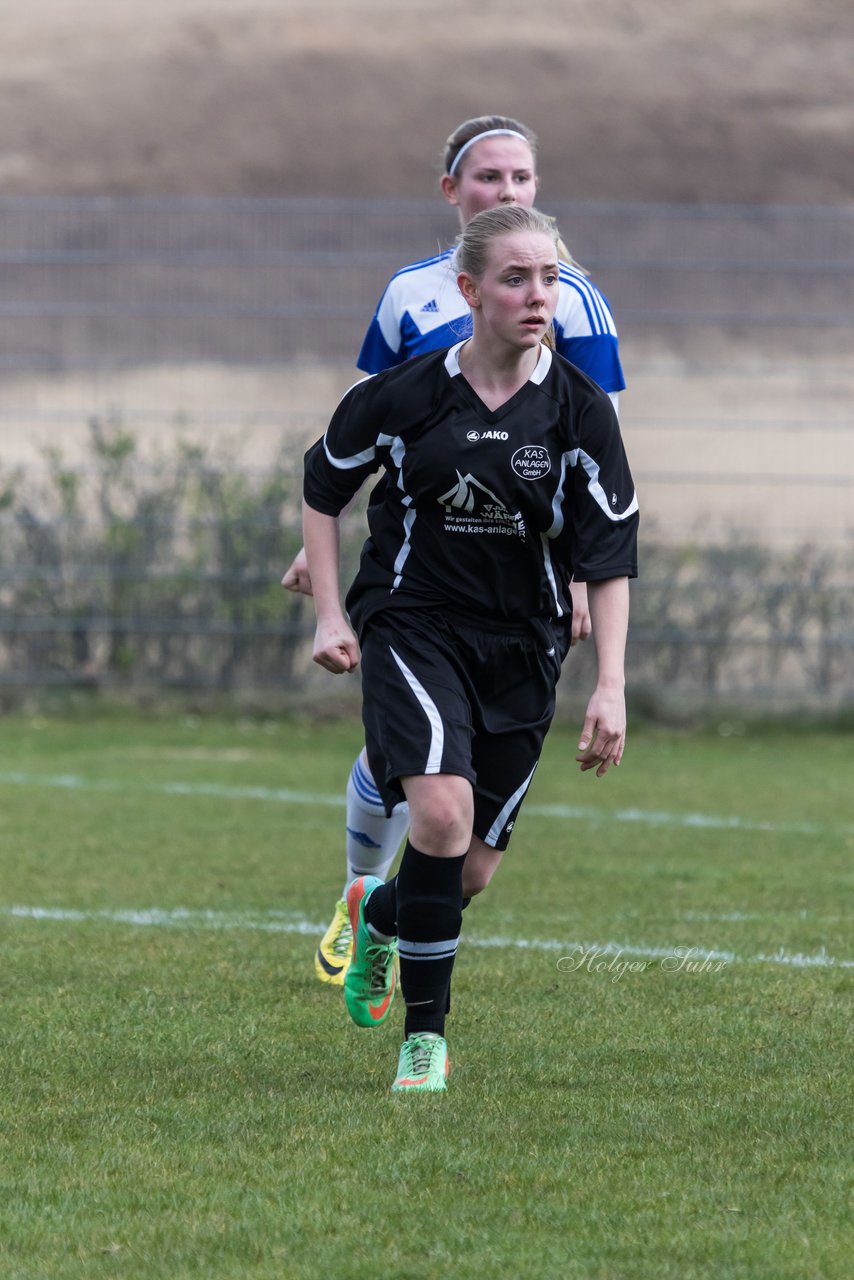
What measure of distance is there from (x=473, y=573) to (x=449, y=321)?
3.63 feet

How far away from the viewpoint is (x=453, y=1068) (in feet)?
12.9

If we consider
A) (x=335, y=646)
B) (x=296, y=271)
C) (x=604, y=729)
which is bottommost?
(x=604, y=729)

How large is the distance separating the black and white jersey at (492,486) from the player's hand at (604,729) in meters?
0.26

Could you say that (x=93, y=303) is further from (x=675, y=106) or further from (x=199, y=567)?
(x=675, y=106)

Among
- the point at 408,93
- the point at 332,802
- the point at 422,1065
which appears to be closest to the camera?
the point at 422,1065

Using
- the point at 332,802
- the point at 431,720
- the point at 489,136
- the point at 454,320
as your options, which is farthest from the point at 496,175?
the point at 332,802

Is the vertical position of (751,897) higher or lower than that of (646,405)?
lower

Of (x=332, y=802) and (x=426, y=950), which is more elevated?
(x=426, y=950)

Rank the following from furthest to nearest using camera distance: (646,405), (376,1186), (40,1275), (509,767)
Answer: (646,405) → (509,767) → (376,1186) → (40,1275)

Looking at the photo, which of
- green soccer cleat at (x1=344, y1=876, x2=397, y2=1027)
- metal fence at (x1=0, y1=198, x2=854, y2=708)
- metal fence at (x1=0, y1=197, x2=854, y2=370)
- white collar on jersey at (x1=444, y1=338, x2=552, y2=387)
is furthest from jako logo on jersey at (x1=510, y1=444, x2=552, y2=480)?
metal fence at (x1=0, y1=197, x2=854, y2=370)

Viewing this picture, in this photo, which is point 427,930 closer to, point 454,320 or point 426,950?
point 426,950

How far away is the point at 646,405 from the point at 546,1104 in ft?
29.2

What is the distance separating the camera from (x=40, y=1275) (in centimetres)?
268

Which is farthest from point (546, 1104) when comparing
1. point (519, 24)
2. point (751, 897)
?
point (519, 24)
